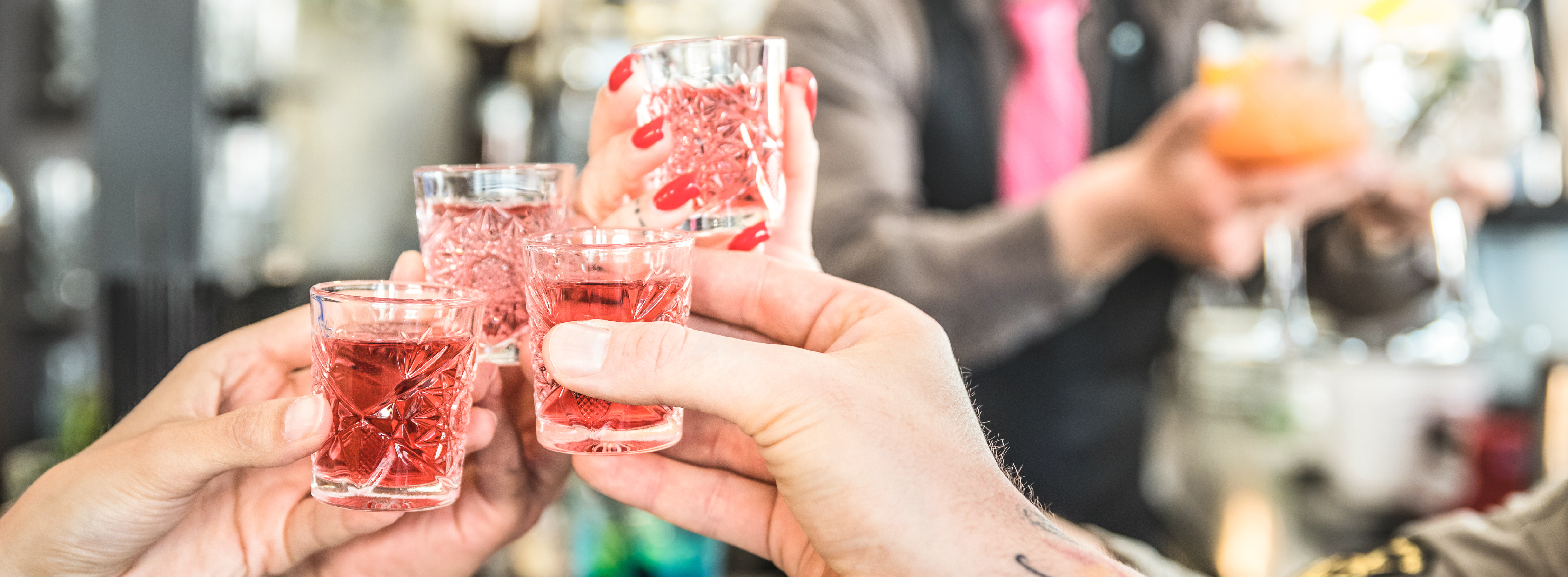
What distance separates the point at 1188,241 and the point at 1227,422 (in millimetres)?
1445

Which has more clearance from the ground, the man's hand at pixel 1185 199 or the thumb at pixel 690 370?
the man's hand at pixel 1185 199

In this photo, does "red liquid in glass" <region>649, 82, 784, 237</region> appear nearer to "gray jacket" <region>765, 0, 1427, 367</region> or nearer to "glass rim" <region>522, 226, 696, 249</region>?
"glass rim" <region>522, 226, 696, 249</region>

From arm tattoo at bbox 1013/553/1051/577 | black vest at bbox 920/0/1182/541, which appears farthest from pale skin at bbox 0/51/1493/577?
black vest at bbox 920/0/1182/541

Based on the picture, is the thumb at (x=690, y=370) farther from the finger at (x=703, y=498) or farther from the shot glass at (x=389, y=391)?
the finger at (x=703, y=498)

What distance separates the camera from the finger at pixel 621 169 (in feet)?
3.20

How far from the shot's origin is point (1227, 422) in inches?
118

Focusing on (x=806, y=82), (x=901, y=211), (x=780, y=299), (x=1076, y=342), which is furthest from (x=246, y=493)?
(x=1076, y=342)

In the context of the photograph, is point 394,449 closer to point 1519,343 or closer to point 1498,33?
point 1498,33

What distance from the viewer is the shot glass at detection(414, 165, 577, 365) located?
3.37 ft

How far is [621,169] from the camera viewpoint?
3.28 ft

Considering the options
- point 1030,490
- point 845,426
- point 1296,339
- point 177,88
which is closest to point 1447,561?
point 1030,490

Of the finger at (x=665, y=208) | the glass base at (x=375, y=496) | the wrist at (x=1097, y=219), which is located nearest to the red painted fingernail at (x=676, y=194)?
the finger at (x=665, y=208)

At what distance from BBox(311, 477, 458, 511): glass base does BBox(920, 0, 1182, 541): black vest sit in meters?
1.34

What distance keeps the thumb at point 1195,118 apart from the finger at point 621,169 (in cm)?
92
